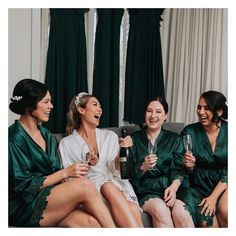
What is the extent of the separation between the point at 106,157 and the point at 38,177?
0.36 m

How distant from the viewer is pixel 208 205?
7.77ft

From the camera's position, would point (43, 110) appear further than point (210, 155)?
No

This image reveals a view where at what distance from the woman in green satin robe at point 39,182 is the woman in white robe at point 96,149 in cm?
7

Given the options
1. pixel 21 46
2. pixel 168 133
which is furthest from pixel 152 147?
pixel 21 46

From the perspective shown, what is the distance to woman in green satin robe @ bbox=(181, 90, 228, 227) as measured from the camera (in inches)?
94.3

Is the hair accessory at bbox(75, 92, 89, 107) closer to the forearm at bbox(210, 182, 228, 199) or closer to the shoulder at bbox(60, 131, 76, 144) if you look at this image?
the shoulder at bbox(60, 131, 76, 144)

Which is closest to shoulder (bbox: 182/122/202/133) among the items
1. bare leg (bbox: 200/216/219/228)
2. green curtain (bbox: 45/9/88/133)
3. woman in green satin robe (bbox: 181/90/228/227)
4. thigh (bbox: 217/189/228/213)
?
woman in green satin robe (bbox: 181/90/228/227)

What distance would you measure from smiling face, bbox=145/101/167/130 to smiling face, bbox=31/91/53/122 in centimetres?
52

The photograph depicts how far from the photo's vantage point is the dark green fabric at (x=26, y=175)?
86.8 inches

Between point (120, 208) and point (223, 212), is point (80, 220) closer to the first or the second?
point (120, 208)

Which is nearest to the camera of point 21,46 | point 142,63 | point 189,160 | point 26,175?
point 26,175

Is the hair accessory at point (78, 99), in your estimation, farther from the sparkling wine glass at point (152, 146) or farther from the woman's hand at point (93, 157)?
the sparkling wine glass at point (152, 146)

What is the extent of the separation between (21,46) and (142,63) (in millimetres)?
662

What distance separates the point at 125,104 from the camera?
2527mm
